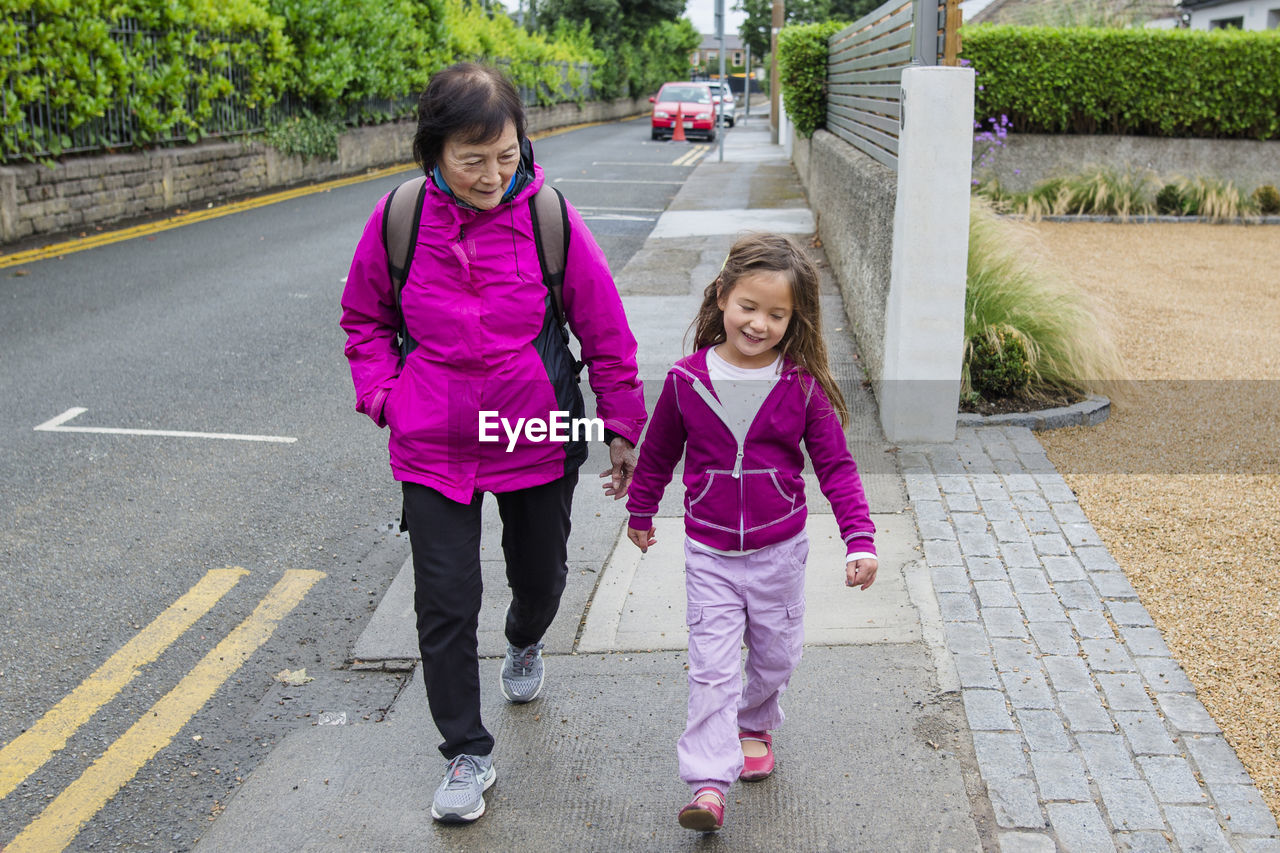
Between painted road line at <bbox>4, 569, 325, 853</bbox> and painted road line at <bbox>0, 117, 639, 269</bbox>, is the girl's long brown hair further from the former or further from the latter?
painted road line at <bbox>0, 117, 639, 269</bbox>

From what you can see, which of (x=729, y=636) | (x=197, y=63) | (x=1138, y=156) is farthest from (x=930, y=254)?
(x=197, y=63)

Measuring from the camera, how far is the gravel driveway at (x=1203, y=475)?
3.83m

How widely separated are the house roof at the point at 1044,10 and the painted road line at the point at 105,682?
1803 centimetres

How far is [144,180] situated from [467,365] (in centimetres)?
1316

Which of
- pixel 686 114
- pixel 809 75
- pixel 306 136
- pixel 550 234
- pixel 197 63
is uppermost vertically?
pixel 197 63

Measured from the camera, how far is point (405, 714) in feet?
12.3

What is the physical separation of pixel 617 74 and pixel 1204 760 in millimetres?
51433

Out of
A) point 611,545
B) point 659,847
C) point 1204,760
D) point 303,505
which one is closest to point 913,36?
point 611,545

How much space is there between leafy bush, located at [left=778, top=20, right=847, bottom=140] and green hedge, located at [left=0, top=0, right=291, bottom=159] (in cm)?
759

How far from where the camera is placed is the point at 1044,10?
65.5 ft

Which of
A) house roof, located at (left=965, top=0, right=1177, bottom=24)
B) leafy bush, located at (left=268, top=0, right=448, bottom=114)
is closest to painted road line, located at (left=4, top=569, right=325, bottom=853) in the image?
leafy bush, located at (left=268, top=0, right=448, bottom=114)

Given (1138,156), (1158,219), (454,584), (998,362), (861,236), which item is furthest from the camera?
(1138,156)

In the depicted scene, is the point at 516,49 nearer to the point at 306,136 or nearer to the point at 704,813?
the point at 306,136

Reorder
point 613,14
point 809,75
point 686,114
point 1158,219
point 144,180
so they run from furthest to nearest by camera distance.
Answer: point 613,14, point 686,114, point 809,75, point 144,180, point 1158,219
